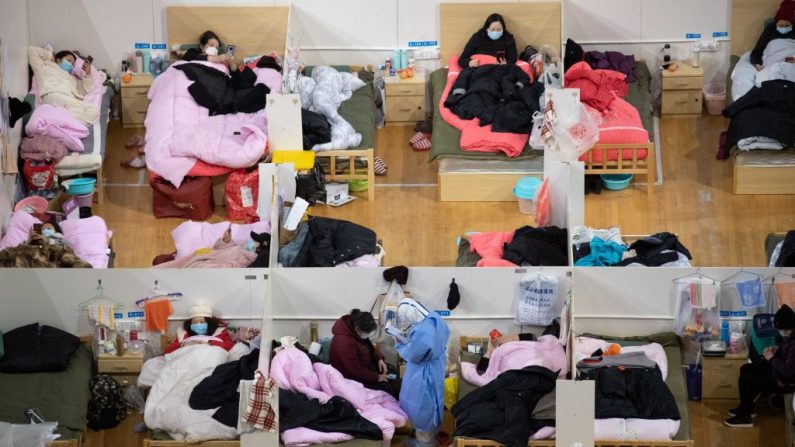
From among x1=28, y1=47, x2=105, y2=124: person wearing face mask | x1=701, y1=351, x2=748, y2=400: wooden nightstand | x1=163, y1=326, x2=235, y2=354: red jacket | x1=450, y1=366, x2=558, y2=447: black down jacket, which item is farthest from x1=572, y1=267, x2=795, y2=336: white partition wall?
x1=28, y1=47, x2=105, y2=124: person wearing face mask

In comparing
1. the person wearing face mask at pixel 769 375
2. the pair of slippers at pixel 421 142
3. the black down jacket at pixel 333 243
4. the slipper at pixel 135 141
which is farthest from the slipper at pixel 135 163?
the person wearing face mask at pixel 769 375

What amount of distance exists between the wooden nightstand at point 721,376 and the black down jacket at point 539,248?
123cm

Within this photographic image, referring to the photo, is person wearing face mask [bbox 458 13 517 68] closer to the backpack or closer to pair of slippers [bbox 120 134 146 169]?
pair of slippers [bbox 120 134 146 169]

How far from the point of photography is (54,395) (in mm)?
11000

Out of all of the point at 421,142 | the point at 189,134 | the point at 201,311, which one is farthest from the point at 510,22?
the point at 201,311

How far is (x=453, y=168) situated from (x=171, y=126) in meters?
2.23

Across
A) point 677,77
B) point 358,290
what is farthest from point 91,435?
point 677,77

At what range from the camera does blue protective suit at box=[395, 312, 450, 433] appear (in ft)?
34.8

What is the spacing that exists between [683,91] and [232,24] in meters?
3.81

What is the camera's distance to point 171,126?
1332 centimetres

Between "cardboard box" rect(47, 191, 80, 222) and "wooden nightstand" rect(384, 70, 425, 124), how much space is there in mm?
2775

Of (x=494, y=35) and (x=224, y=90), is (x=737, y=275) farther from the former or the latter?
(x=224, y=90)

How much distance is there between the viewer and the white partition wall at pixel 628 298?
1119cm

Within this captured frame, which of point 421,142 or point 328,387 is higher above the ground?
point 421,142
